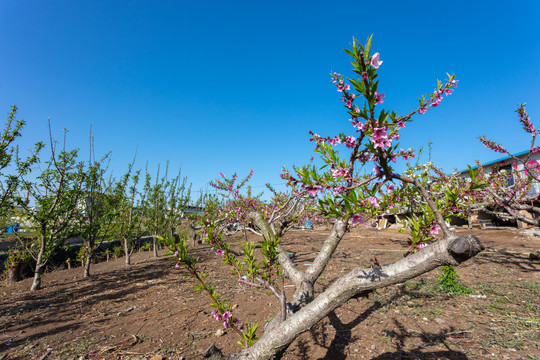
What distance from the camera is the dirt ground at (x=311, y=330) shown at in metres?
3.31

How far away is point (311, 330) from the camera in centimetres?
376

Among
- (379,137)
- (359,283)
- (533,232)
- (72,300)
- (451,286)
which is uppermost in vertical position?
(379,137)

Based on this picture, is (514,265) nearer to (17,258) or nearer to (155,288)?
(155,288)

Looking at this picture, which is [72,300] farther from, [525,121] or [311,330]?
[525,121]

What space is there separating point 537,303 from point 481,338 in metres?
2.14

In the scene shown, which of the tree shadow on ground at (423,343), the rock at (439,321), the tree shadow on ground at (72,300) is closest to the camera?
the tree shadow on ground at (423,343)

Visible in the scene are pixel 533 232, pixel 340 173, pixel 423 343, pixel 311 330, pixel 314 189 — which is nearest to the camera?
pixel 340 173

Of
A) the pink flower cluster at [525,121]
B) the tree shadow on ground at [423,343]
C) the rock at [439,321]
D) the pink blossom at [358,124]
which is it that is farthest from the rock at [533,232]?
the pink blossom at [358,124]

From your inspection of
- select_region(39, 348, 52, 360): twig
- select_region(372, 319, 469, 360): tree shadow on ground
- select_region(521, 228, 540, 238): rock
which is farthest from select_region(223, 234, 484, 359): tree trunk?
select_region(521, 228, 540, 238): rock

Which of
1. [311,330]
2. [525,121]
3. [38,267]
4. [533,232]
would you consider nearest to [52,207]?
[38,267]

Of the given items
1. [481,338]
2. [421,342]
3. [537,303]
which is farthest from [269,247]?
→ [537,303]

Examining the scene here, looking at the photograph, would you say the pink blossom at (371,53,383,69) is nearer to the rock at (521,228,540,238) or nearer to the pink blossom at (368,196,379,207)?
the pink blossom at (368,196,379,207)

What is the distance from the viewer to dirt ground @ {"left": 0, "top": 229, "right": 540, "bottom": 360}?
3307 millimetres

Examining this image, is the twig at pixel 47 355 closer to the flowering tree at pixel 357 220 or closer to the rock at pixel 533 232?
the flowering tree at pixel 357 220
